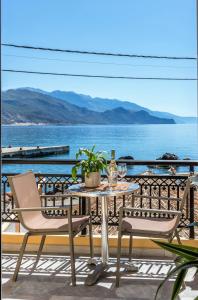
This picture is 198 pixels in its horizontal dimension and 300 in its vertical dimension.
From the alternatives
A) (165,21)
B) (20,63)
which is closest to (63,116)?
(20,63)

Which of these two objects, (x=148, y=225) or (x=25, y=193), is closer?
(x=148, y=225)

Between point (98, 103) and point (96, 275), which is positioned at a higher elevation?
point (98, 103)

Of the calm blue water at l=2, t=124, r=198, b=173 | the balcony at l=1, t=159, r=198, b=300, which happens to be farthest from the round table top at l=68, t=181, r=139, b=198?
the calm blue water at l=2, t=124, r=198, b=173

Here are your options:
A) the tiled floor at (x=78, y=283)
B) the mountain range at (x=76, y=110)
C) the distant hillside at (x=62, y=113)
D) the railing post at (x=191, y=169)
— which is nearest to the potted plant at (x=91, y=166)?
the tiled floor at (x=78, y=283)

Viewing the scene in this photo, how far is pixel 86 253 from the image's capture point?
3512 mm

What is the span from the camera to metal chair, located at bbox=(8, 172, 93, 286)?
2.77 m

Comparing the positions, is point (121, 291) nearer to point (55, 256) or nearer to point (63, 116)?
point (55, 256)

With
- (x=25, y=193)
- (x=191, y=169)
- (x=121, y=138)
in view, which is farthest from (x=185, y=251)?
(x=121, y=138)

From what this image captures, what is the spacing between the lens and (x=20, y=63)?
33938 mm

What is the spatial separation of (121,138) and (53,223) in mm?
33219

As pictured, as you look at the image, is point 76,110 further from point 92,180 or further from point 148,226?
point 148,226

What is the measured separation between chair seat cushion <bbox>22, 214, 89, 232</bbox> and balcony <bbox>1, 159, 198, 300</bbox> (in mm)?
276

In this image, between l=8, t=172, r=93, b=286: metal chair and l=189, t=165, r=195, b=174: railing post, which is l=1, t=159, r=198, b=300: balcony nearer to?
l=189, t=165, r=195, b=174: railing post

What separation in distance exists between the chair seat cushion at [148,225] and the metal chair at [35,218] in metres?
0.40
